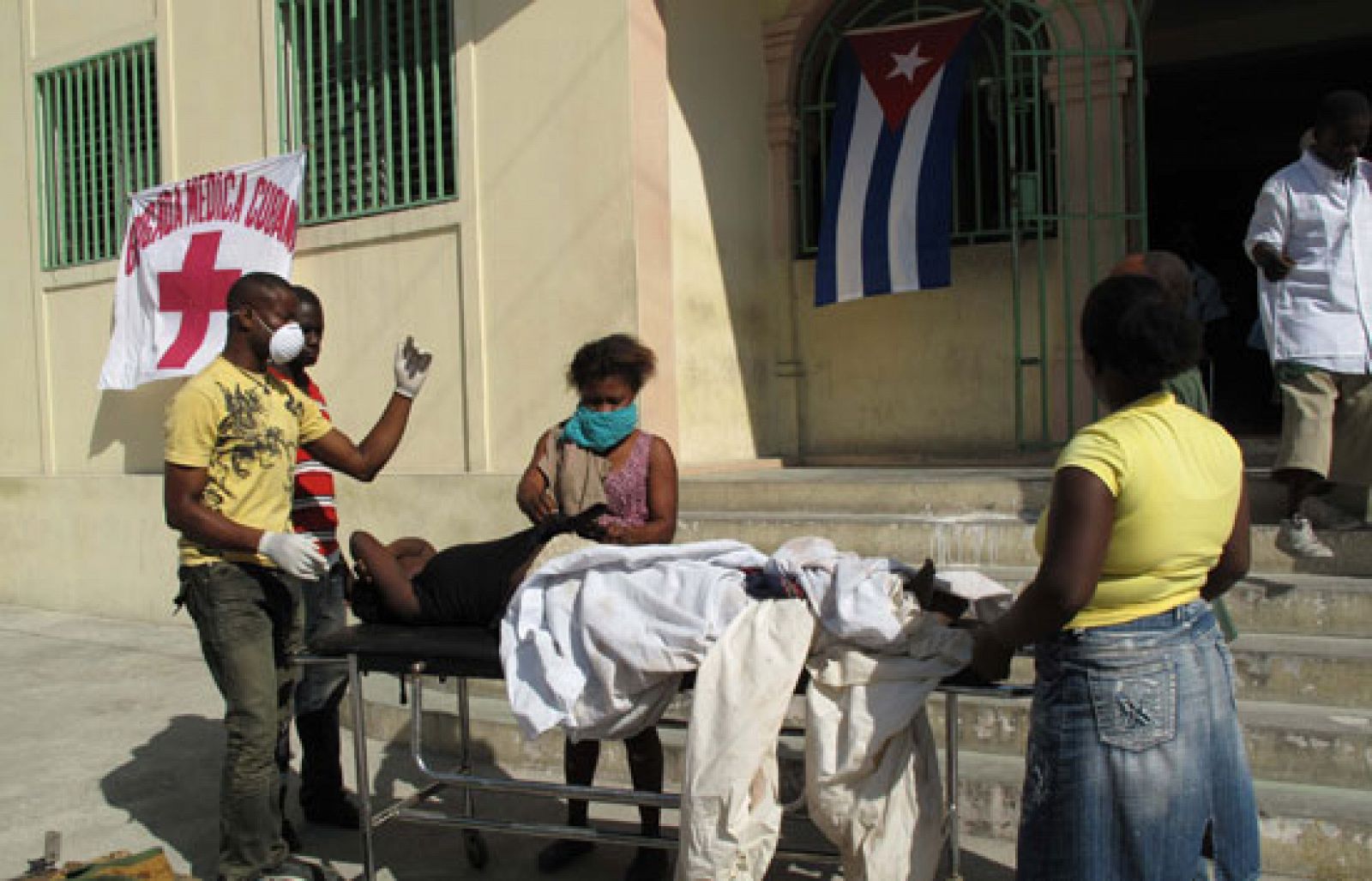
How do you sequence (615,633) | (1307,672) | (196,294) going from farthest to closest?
(196,294) < (1307,672) < (615,633)

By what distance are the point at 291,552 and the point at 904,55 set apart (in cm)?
537

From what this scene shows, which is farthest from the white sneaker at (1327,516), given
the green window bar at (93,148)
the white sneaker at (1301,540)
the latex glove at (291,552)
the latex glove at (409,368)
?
the green window bar at (93,148)

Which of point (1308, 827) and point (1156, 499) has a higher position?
point (1156, 499)

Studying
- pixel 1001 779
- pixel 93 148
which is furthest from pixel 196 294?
pixel 1001 779

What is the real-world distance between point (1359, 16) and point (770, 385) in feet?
20.4

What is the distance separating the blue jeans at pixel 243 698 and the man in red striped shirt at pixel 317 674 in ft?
2.27

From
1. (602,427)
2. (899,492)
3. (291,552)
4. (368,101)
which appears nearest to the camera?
(291,552)

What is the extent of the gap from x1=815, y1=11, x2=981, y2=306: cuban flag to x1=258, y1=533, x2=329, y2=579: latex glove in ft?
15.6

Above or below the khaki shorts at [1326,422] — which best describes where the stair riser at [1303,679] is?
below

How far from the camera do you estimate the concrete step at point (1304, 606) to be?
461 cm

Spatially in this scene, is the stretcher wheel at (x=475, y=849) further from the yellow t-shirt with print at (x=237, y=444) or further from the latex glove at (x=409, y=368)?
the latex glove at (x=409, y=368)

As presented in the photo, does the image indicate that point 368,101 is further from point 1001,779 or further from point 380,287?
point 1001,779

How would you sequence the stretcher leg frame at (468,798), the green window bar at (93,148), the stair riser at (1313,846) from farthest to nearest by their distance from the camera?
the green window bar at (93,148), the stair riser at (1313,846), the stretcher leg frame at (468,798)

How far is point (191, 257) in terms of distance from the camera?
27.4 ft
